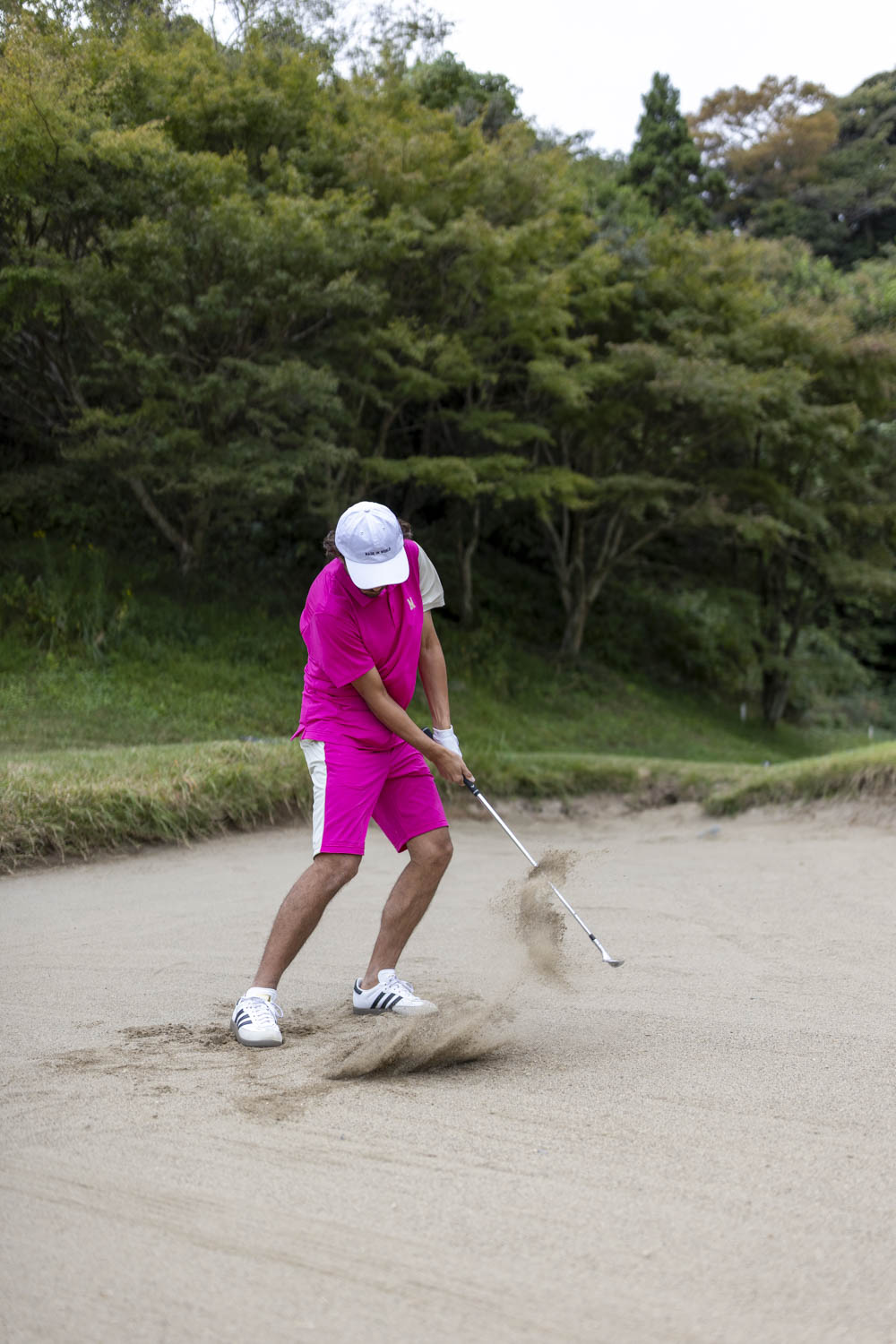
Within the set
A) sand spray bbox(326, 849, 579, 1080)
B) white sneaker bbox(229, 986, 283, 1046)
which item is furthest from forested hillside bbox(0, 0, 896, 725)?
white sneaker bbox(229, 986, 283, 1046)

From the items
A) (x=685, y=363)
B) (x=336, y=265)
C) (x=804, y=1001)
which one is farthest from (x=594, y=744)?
(x=804, y=1001)

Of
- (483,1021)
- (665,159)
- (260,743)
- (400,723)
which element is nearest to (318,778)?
(400,723)

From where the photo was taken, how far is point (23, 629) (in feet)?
51.1

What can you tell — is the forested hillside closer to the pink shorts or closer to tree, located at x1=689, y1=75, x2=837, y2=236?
the pink shorts

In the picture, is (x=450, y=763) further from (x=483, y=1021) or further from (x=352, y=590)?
(x=483, y=1021)

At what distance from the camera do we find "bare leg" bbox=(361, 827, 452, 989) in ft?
14.0

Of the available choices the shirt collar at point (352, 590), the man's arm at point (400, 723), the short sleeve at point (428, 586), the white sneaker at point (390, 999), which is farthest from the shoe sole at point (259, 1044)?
the short sleeve at point (428, 586)

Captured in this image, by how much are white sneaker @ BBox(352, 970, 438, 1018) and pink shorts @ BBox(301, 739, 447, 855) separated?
0.47 metres

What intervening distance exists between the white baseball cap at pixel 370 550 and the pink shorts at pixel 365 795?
582 millimetres

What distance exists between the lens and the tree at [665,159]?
29.2 m

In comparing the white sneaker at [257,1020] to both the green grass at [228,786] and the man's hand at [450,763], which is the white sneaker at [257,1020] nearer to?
the man's hand at [450,763]

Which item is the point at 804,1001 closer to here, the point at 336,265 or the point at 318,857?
the point at 318,857

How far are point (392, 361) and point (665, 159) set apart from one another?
17463 mm

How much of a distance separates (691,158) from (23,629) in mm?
21758
